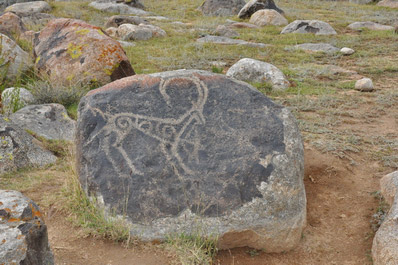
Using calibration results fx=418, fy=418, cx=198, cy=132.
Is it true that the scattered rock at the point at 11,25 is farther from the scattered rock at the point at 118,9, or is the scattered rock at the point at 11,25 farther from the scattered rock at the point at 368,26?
the scattered rock at the point at 368,26

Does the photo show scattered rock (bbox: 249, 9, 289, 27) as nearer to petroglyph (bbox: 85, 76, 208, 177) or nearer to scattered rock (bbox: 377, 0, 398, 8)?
scattered rock (bbox: 377, 0, 398, 8)

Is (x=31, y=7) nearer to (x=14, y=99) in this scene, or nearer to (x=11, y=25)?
(x=11, y=25)

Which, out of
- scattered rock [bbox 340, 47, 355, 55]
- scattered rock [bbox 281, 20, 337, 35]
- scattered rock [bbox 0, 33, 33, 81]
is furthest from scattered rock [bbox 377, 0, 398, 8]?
scattered rock [bbox 0, 33, 33, 81]

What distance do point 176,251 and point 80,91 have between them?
4.22 meters

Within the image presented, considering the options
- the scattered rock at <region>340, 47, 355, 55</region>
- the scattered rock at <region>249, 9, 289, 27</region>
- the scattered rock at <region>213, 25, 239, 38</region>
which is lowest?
the scattered rock at <region>249, 9, 289, 27</region>

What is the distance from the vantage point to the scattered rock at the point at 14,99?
5.47 metres

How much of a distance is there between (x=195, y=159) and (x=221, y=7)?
50.7 feet

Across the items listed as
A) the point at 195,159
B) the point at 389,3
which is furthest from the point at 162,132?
the point at 389,3

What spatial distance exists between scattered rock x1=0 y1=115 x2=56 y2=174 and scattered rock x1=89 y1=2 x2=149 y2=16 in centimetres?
1359

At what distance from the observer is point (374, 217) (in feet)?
11.9

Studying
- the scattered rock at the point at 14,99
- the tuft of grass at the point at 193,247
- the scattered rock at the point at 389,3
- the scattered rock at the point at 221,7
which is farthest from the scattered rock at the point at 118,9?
the tuft of grass at the point at 193,247

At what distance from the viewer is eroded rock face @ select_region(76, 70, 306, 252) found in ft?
10.4

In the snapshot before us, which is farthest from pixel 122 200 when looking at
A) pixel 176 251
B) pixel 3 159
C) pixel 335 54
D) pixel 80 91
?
pixel 335 54

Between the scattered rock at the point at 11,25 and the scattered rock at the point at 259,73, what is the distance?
5427mm
